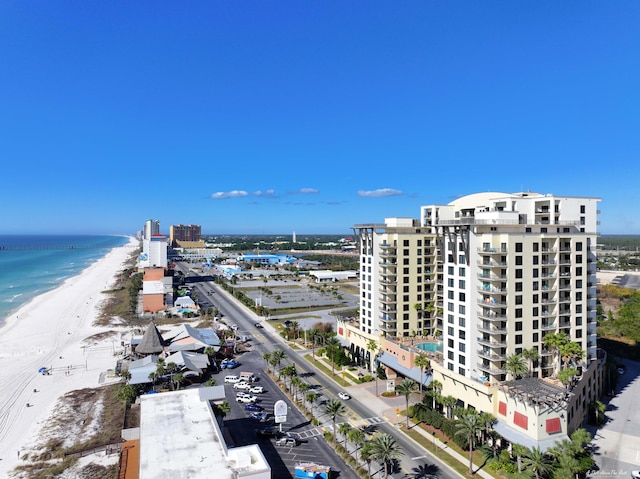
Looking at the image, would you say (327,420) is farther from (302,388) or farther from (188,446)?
(188,446)

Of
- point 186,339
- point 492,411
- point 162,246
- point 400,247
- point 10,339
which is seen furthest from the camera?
point 162,246

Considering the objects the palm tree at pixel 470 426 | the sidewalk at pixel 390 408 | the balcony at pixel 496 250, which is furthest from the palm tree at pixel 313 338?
the balcony at pixel 496 250

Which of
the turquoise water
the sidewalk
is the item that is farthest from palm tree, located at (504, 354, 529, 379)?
the turquoise water

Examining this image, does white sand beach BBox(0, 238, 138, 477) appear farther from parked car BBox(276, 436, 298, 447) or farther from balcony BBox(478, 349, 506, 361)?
balcony BBox(478, 349, 506, 361)

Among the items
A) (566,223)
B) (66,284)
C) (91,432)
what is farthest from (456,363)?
(66,284)

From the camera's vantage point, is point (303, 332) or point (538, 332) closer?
point (538, 332)

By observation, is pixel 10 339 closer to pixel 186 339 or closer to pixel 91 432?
pixel 186 339
